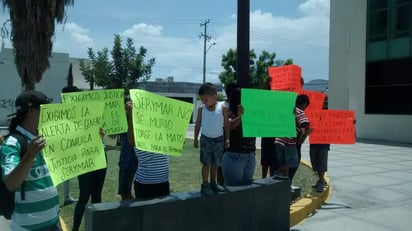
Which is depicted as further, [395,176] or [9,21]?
[9,21]

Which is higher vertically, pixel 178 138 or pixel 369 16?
pixel 369 16

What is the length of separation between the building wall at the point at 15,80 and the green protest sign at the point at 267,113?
32.4 meters

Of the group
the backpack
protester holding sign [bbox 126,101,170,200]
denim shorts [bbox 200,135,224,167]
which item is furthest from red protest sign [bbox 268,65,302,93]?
the backpack

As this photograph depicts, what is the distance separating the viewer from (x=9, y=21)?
13.9 m

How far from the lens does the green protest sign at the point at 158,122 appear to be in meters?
3.77

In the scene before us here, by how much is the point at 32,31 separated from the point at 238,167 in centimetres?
1094

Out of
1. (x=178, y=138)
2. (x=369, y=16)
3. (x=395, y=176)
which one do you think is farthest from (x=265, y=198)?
(x=369, y=16)

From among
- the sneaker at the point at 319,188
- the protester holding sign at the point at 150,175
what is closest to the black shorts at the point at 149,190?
the protester holding sign at the point at 150,175

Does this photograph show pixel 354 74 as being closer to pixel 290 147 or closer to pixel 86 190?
pixel 290 147

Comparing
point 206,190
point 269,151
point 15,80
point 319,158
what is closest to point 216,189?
point 206,190

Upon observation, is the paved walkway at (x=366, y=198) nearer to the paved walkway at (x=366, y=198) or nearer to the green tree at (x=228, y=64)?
the paved walkway at (x=366, y=198)

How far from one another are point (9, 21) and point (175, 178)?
8536 mm

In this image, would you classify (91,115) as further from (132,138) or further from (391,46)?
(391,46)

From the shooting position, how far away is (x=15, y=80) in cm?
3641
